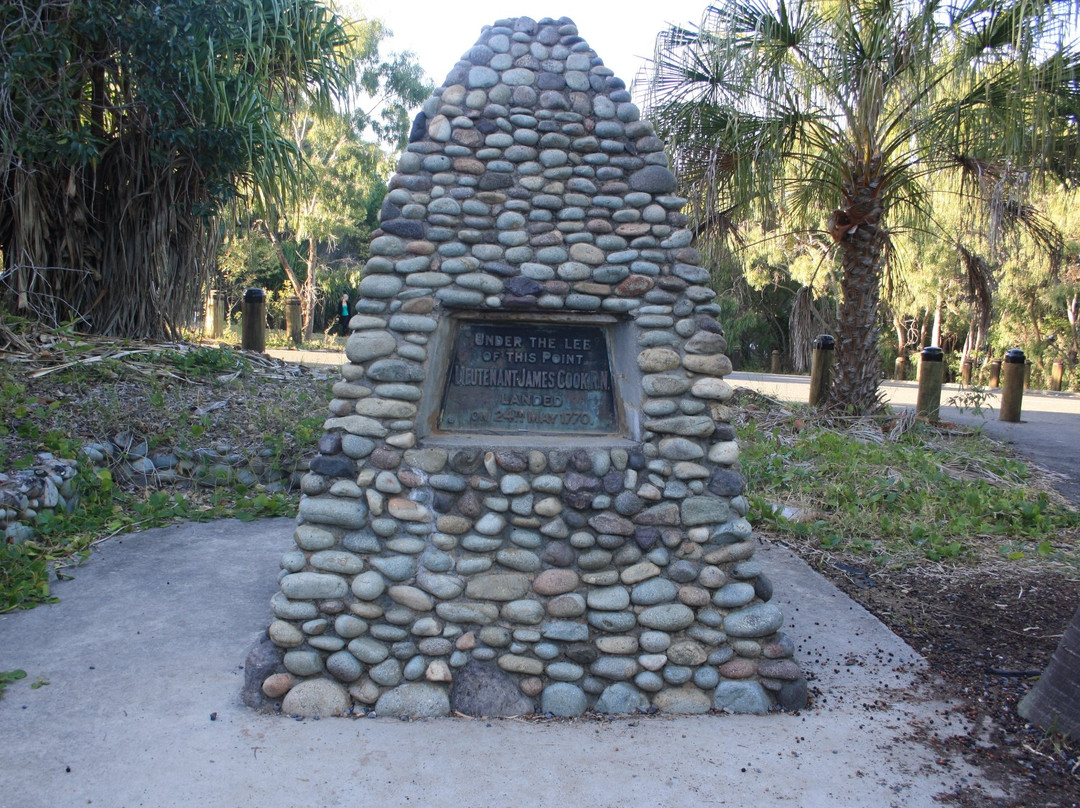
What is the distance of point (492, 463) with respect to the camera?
3.46 meters

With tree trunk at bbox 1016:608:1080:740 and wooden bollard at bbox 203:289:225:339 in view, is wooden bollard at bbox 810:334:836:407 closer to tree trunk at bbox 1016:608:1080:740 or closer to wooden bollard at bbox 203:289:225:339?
tree trunk at bbox 1016:608:1080:740

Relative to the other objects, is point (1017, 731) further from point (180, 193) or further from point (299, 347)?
point (299, 347)

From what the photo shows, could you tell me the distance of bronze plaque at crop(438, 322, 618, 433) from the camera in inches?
149

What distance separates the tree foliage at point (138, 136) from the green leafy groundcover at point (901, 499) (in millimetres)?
5815

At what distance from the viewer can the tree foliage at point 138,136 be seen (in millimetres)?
7016

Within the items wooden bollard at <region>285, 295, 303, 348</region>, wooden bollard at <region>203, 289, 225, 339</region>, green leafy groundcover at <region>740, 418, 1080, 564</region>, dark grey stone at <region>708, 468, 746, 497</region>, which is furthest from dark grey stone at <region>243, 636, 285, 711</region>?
wooden bollard at <region>203, 289, 225, 339</region>

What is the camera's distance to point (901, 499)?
260 inches

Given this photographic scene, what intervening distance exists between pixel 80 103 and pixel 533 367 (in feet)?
19.0

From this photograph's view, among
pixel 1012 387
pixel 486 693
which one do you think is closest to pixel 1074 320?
pixel 1012 387

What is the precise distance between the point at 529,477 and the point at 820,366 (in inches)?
327

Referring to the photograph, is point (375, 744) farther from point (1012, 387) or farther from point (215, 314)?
point (215, 314)

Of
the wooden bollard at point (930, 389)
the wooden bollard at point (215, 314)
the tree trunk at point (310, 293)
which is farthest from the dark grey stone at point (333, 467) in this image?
the tree trunk at point (310, 293)

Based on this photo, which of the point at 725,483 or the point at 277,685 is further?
the point at 725,483

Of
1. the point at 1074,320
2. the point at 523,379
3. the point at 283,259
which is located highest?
the point at 283,259
